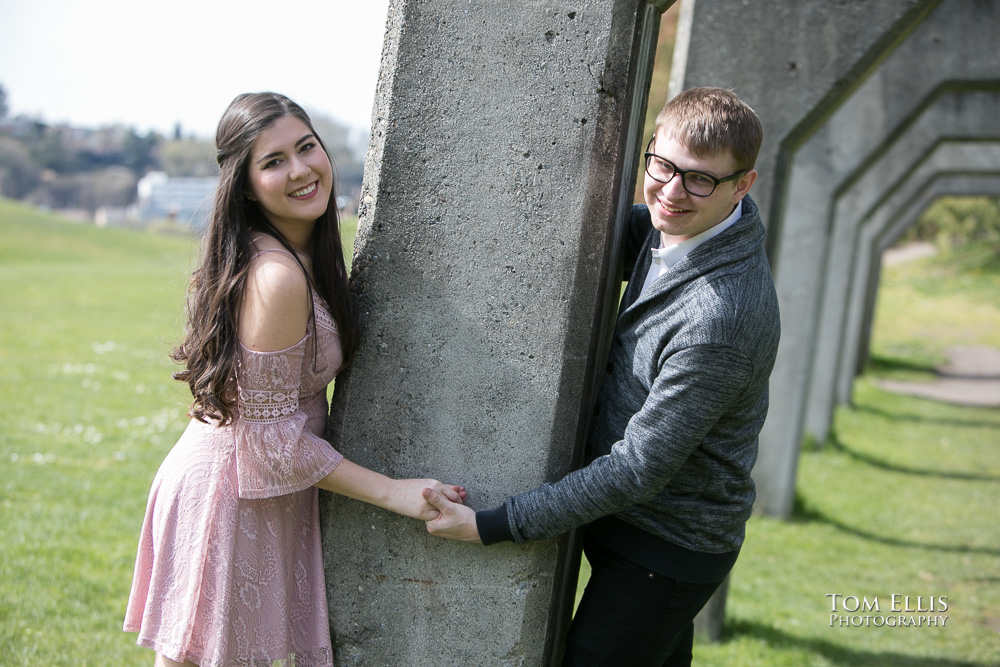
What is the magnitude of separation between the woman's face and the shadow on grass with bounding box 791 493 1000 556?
6.94 meters

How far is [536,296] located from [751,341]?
0.65 meters

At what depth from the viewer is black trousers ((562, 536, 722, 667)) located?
101 inches

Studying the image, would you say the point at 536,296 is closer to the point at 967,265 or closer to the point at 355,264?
the point at 355,264

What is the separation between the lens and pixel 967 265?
36250 millimetres

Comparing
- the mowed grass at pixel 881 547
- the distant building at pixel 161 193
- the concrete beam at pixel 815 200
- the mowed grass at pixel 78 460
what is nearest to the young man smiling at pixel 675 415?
the mowed grass at pixel 78 460

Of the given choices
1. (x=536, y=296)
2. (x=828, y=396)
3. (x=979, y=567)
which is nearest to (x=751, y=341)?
(x=536, y=296)

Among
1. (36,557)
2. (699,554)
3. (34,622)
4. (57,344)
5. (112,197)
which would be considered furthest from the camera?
(112,197)

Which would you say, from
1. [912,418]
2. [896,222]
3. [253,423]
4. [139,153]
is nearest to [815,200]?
[253,423]

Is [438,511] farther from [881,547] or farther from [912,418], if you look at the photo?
[912,418]

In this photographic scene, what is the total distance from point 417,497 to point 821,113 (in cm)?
339

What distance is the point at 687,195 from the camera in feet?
7.98

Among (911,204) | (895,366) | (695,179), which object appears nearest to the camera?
(695,179)

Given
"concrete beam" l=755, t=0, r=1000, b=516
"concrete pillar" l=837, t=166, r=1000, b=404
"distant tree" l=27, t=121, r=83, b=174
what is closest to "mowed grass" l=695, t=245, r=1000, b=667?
"concrete beam" l=755, t=0, r=1000, b=516

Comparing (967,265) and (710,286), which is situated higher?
(967,265)
